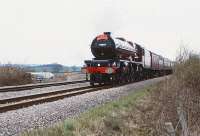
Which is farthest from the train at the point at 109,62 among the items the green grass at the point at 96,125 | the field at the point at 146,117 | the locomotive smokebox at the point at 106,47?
the green grass at the point at 96,125

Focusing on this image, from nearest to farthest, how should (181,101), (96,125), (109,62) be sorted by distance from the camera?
(96,125), (181,101), (109,62)

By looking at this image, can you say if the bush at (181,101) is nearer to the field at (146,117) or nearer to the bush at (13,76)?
the field at (146,117)

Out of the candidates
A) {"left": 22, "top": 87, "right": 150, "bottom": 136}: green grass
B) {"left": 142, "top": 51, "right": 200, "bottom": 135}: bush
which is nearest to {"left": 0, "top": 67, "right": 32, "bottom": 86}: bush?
{"left": 142, "top": 51, "right": 200, "bottom": 135}: bush

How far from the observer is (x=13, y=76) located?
108 ft

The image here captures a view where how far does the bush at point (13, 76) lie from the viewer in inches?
1270

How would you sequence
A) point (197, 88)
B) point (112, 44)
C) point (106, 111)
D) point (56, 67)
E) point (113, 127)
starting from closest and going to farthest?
point (113, 127) < point (106, 111) < point (197, 88) < point (112, 44) < point (56, 67)

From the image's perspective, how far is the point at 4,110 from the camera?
41.4 ft

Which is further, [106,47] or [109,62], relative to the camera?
[106,47]

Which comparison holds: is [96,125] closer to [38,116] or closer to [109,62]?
[38,116]

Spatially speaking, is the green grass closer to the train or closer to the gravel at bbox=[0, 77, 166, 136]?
the gravel at bbox=[0, 77, 166, 136]

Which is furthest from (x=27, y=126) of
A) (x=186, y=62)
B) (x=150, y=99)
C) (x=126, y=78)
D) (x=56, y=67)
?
(x=56, y=67)

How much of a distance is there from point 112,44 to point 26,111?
1541 centimetres

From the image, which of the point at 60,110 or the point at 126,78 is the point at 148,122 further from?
the point at 126,78

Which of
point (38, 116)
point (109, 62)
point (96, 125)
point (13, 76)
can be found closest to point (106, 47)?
point (109, 62)
